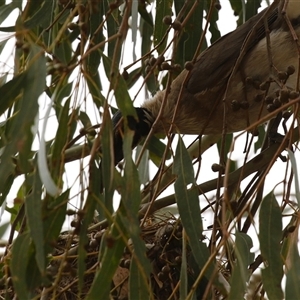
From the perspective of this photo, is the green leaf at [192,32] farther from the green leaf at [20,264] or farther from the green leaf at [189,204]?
the green leaf at [20,264]

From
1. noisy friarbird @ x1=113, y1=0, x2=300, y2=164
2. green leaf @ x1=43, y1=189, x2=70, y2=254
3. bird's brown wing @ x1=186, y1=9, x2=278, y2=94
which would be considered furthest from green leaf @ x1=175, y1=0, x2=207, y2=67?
green leaf @ x1=43, y1=189, x2=70, y2=254

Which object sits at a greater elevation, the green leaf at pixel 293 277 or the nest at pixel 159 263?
the nest at pixel 159 263

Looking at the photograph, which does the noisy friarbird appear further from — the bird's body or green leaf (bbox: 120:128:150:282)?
green leaf (bbox: 120:128:150:282)

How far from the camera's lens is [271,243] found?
61.1 inches

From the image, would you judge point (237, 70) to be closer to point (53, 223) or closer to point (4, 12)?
point (4, 12)

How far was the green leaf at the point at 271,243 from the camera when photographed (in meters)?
1.50

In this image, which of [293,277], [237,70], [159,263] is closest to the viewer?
[293,277]

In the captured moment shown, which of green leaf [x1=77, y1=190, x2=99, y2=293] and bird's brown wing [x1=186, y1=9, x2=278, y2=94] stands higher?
bird's brown wing [x1=186, y1=9, x2=278, y2=94]

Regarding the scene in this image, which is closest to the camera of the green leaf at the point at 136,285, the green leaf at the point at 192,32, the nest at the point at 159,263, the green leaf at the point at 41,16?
the green leaf at the point at 136,285

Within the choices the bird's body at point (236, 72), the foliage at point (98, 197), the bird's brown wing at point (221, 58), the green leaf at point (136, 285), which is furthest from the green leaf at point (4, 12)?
the bird's brown wing at point (221, 58)

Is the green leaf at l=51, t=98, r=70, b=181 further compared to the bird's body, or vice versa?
the bird's body

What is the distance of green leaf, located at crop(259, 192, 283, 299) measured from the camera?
1.50m

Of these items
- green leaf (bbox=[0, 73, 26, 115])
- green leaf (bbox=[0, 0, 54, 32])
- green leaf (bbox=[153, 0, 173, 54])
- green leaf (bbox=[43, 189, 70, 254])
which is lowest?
green leaf (bbox=[43, 189, 70, 254])

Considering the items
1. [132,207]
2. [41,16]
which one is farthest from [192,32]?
[132,207]
